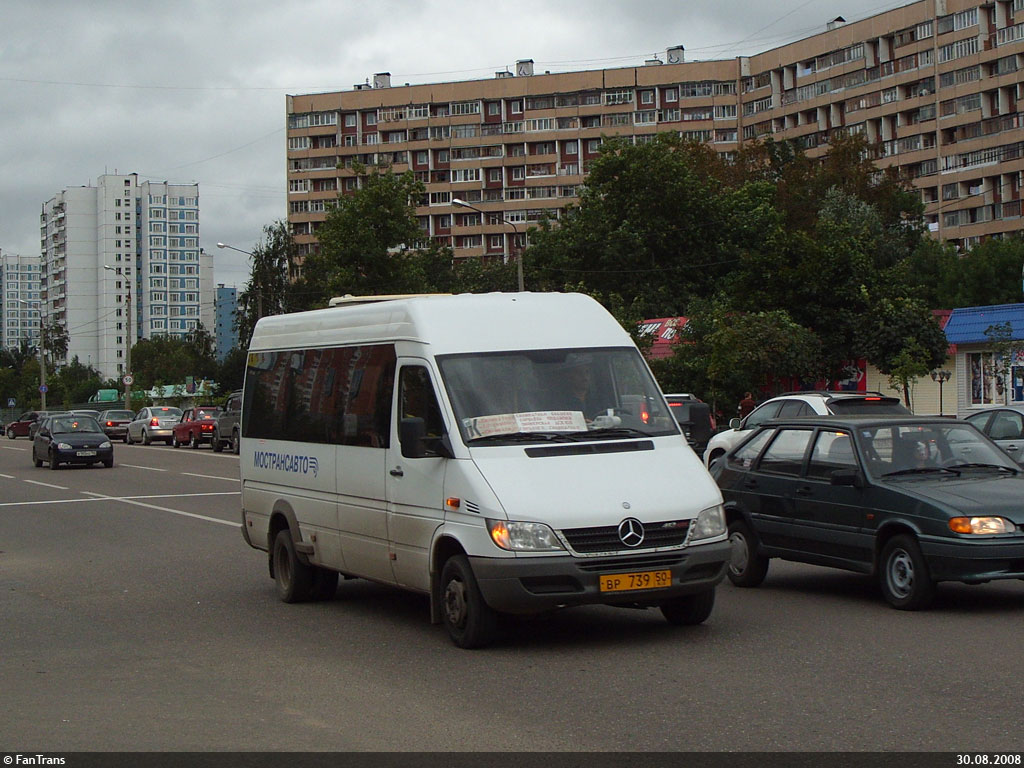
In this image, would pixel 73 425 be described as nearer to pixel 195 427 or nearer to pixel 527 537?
pixel 195 427

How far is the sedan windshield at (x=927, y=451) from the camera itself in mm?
10695

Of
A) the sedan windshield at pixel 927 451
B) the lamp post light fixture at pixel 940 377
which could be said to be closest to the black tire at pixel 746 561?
the sedan windshield at pixel 927 451

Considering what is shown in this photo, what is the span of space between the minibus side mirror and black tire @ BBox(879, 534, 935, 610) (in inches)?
142

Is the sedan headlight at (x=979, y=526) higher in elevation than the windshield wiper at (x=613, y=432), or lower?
lower

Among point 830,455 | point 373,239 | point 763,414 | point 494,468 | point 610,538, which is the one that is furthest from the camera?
point 373,239

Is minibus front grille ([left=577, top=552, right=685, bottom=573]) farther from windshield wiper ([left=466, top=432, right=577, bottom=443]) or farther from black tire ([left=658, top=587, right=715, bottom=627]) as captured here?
windshield wiper ([left=466, top=432, right=577, bottom=443])

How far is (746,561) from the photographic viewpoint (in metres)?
11.9

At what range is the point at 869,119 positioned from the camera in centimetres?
9444

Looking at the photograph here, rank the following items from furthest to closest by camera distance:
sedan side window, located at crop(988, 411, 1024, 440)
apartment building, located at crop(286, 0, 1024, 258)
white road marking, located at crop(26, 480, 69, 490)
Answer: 1. apartment building, located at crop(286, 0, 1024, 258)
2. white road marking, located at crop(26, 480, 69, 490)
3. sedan side window, located at crop(988, 411, 1024, 440)

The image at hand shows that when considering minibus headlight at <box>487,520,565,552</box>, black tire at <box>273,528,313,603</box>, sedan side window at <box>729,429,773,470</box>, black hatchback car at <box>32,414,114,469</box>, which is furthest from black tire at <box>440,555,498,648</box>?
black hatchback car at <box>32,414,114,469</box>

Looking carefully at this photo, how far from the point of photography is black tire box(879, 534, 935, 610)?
9969 millimetres

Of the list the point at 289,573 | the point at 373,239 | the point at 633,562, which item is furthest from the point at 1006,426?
the point at 373,239

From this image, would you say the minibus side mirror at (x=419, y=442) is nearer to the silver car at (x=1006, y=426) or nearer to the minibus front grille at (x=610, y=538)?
the minibus front grille at (x=610, y=538)

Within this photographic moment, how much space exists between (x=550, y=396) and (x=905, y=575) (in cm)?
311
